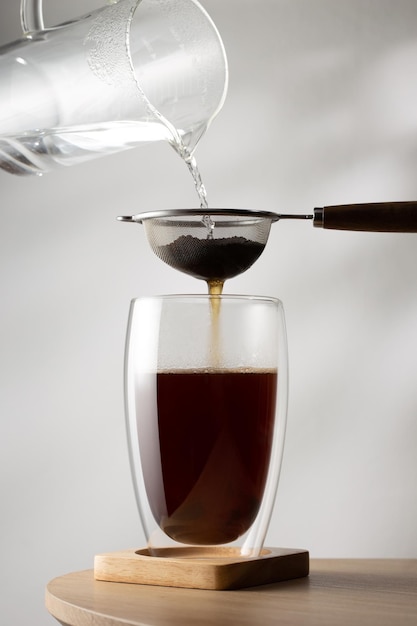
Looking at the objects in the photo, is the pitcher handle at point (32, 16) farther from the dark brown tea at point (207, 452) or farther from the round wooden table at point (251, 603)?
the round wooden table at point (251, 603)

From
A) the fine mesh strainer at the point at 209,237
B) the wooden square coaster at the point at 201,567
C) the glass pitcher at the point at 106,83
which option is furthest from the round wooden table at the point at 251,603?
the glass pitcher at the point at 106,83

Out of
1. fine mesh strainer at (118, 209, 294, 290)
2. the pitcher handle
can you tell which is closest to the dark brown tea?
fine mesh strainer at (118, 209, 294, 290)

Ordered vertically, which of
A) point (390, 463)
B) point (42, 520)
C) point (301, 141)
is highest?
point (301, 141)

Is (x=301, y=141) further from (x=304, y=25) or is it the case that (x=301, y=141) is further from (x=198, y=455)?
(x=198, y=455)

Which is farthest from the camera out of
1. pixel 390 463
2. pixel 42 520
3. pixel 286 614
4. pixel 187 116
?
pixel 42 520

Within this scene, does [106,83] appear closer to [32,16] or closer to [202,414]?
[32,16]

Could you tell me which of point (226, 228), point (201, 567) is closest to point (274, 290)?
point (226, 228)

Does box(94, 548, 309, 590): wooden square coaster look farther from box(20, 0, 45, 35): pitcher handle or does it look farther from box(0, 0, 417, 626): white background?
box(0, 0, 417, 626): white background

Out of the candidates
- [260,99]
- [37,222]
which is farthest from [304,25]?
[37,222]
